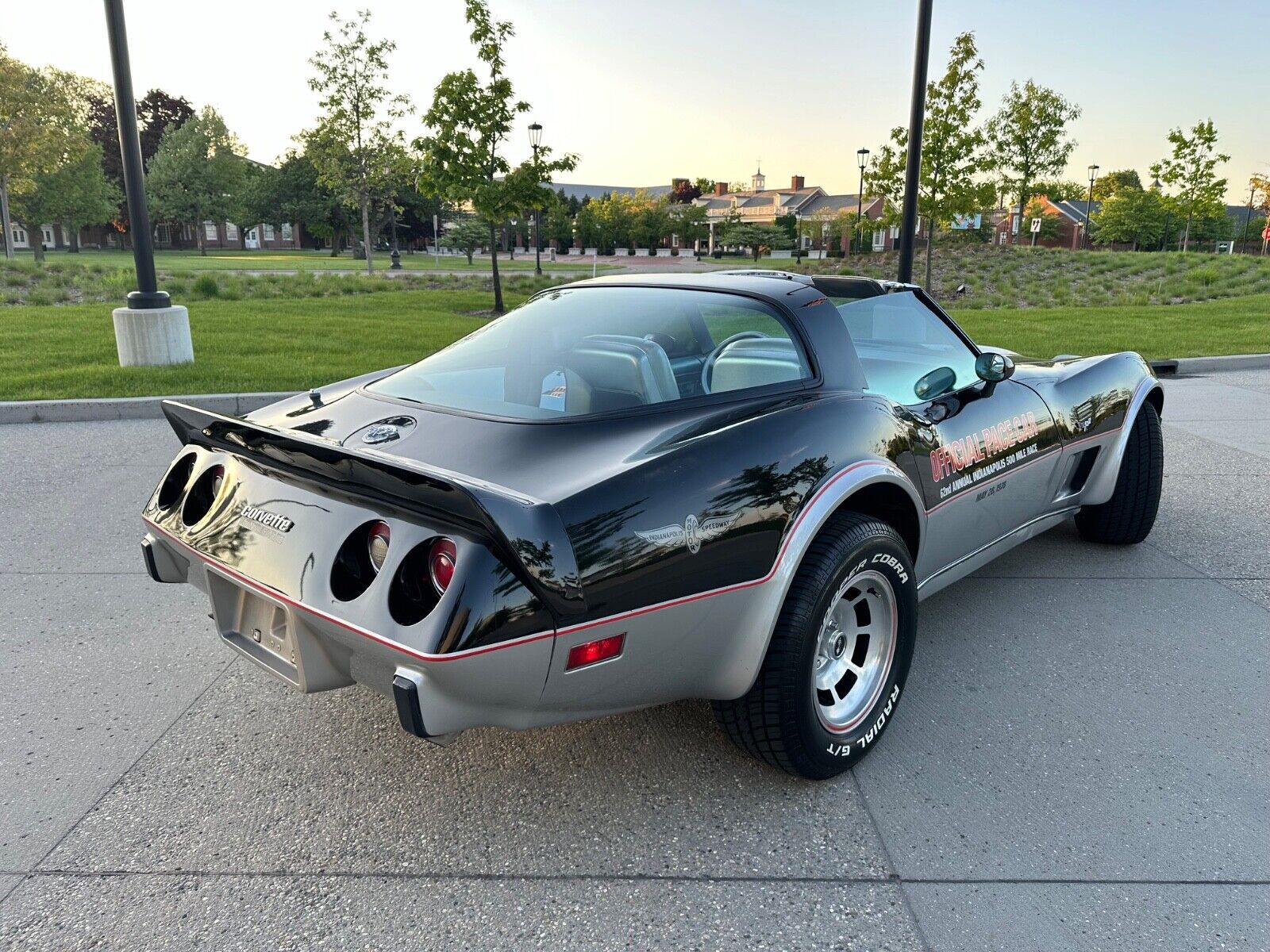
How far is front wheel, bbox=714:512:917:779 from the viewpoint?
2424mm

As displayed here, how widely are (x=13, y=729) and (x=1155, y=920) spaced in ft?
10.8

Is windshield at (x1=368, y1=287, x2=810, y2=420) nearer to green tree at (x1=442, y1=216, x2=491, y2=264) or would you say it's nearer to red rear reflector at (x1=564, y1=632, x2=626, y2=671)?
red rear reflector at (x1=564, y1=632, x2=626, y2=671)

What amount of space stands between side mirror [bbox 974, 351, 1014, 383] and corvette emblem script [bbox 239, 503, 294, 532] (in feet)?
8.10

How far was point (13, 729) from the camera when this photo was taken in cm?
292

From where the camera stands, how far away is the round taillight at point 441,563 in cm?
202

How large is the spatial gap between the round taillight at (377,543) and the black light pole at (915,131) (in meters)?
7.63

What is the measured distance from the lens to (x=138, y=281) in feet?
29.0

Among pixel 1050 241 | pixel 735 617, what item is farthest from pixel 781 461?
pixel 1050 241

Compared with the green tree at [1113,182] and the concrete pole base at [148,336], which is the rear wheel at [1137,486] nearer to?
the concrete pole base at [148,336]

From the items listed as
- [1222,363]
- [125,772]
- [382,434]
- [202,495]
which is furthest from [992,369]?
[1222,363]

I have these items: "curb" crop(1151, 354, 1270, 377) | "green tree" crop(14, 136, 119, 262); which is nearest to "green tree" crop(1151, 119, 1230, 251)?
"curb" crop(1151, 354, 1270, 377)

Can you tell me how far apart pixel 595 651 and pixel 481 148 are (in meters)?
15.4

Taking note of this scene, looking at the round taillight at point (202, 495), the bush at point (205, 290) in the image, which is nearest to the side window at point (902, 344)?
the round taillight at point (202, 495)

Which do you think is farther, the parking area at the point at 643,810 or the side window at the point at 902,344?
the side window at the point at 902,344
